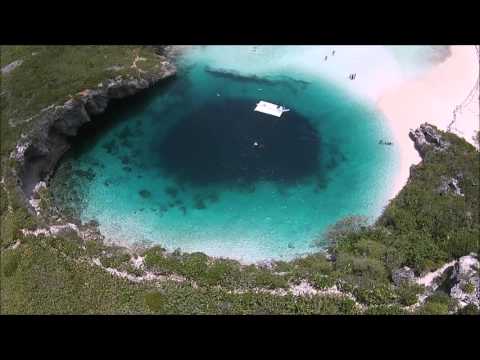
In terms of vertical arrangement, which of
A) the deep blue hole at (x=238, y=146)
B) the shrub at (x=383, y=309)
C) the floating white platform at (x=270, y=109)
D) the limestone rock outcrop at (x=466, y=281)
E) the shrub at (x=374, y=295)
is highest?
the limestone rock outcrop at (x=466, y=281)

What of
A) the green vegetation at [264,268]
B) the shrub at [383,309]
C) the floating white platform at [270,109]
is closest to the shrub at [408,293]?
the green vegetation at [264,268]

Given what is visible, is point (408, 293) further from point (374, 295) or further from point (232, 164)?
point (232, 164)

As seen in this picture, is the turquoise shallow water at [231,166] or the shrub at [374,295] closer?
the shrub at [374,295]

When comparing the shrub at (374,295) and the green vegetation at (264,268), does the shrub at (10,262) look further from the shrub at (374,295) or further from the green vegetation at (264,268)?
the shrub at (374,295)

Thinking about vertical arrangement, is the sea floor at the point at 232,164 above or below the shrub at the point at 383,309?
below

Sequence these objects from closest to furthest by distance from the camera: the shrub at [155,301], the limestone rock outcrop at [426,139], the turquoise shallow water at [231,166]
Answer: the shrub at [155,301] < the turquoise shallow water at [231,166] < the limestone rock outcrop at [426,139]

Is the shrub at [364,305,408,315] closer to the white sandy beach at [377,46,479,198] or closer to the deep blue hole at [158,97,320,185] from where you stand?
the deep blue hole at [158,97,320,185]

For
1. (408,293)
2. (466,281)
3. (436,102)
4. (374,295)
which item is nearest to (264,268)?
(374,295)

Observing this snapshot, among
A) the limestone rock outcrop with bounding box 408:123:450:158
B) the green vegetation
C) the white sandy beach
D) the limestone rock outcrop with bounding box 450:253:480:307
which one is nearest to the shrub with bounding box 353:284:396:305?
the green vegetation
